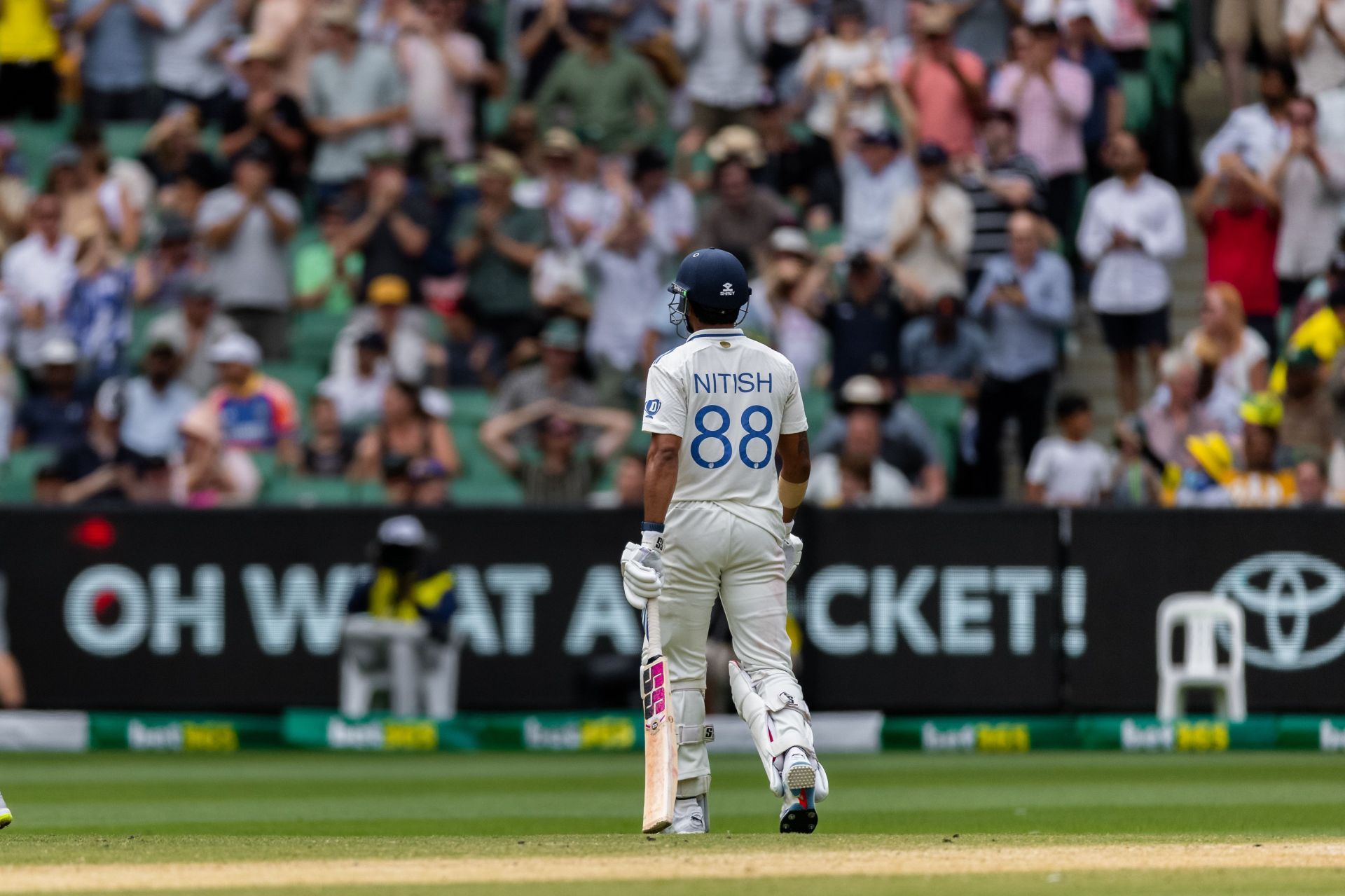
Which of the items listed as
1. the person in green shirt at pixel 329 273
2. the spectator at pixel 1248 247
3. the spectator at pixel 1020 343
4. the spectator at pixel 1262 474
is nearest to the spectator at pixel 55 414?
the person in green shirt at pixel 329 273

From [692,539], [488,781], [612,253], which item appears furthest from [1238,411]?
[692,539]

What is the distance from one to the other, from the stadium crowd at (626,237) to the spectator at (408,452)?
3 cm

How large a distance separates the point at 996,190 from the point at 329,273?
4.96 m

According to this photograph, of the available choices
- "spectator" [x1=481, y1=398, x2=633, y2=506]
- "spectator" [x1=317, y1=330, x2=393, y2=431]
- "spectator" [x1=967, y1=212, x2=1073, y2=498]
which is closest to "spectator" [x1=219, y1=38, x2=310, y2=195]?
"spectator" [x1=317, y1=330, x2=393, y2=431]

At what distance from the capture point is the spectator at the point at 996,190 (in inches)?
623

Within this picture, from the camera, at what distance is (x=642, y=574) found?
7836 millimetres

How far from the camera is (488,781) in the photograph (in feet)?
38.7

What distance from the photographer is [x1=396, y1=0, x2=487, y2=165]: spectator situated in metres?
17.4

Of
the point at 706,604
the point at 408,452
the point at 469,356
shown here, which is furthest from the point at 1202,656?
the point at 706,604

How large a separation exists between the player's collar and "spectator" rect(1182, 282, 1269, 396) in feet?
23.7

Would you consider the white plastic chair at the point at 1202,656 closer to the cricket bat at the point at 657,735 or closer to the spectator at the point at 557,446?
Result: the spectator at the point at 557,446

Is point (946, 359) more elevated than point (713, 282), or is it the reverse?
point (946, 359)

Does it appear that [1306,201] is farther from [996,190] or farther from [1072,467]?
[1072,467]

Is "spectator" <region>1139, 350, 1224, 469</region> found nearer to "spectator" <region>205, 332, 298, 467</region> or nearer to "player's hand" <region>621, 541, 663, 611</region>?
"spectator" <region>205, 332, 298, 467</region>
